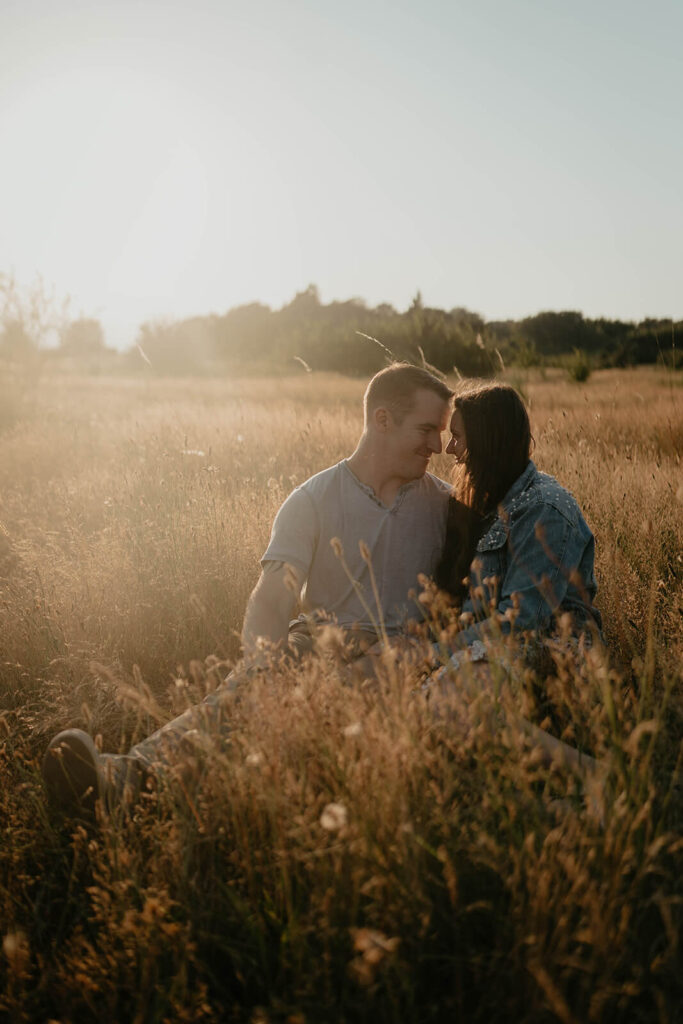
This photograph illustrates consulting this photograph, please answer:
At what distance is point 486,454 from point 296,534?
941mm

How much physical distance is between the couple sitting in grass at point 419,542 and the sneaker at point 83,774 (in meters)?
0.01

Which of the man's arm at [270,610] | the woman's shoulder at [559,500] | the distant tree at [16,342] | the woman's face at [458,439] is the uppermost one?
the distant tree at [16,342]

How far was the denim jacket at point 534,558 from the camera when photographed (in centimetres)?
273

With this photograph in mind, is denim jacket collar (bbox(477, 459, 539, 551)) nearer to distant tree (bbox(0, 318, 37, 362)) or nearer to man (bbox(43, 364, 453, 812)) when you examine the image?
man (bbox(43, 364, 453, 812))

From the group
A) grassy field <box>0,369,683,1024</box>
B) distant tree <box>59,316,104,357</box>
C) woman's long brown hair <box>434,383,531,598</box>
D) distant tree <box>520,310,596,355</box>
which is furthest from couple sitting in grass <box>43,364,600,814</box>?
distant tree <box>520,310,596,355</box>

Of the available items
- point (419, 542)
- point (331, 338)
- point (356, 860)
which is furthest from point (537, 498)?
point (331, 338)

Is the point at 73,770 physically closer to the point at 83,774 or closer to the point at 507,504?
the point at 83,774

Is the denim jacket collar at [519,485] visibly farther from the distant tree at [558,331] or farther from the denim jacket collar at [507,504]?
the distant tree at [558,331]

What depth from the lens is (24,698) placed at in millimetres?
3473

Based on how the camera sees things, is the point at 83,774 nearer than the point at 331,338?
Yes

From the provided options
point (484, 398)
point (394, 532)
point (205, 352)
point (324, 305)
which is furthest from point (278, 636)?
point (324, 305)

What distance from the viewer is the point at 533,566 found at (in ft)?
9.23

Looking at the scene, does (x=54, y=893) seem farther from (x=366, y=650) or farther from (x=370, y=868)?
(x=366, y=650)

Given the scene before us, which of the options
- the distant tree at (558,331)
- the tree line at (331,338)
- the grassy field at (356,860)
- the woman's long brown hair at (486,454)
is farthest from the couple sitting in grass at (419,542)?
the distant tree at (558,331)
